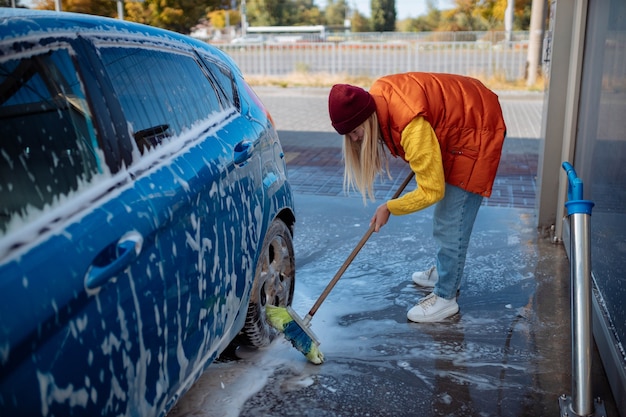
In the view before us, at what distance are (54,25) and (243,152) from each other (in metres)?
1.07

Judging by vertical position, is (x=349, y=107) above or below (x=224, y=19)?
below

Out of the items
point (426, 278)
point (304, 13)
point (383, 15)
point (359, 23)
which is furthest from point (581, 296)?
point (304, 13)

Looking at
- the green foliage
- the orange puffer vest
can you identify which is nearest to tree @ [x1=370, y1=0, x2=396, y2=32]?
the green foliage

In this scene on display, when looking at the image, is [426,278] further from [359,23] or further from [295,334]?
[359,23]

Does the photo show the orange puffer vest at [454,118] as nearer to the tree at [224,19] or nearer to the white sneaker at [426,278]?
the white sneaker at [426,278]

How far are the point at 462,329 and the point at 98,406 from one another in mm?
2373

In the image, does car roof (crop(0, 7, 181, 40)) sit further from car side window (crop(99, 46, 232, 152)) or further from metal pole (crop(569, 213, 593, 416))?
metal pole (crop(569, 213, 593, 416))

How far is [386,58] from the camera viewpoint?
69.7 feet

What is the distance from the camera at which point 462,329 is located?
3.70 meters

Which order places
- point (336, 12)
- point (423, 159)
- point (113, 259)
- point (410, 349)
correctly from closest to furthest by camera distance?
point (113, 259)
point (423, 159)
point (410, 349)
point (336, 12)

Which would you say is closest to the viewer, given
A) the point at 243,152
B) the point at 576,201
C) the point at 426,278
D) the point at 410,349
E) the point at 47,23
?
the point at 47,23

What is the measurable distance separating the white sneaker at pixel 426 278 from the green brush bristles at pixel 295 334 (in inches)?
49.9

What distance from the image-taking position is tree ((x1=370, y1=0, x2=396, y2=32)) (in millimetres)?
43000

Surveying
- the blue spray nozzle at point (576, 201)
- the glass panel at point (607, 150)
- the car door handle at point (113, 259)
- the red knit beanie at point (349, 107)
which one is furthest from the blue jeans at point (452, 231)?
the car door handle at point (113, 259)
